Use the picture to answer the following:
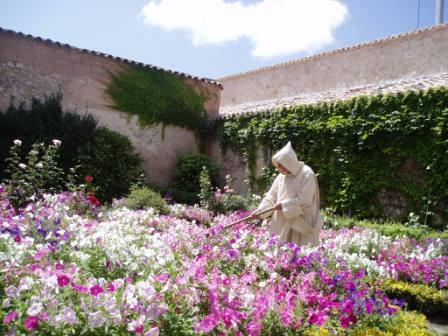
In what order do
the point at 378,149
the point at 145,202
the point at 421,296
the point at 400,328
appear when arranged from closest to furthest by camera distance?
1. the point at 400,328
2. the point at 421,296
3. the point at 145,202
4. the point at 378,149

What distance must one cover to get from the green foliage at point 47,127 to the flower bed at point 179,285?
6447 millimetres

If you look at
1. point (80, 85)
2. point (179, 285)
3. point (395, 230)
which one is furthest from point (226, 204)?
point (179, 285)

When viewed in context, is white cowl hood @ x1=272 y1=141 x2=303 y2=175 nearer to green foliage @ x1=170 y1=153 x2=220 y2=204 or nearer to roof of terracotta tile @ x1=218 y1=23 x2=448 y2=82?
green foliage @ x1=170 y1=153 x2=220 y2=204

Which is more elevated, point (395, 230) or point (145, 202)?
point (395, 230)

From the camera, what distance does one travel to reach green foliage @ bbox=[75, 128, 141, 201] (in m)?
11.2

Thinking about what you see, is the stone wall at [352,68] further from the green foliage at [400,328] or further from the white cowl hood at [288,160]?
the green foliage at [400,328]

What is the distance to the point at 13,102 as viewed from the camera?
36.0 feet

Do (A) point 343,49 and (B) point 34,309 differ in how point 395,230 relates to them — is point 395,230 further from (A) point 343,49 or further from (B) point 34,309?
(A) point 343,49

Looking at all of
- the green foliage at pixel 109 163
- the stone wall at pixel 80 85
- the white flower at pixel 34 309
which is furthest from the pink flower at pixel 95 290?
the stone wall at pixel 80 85

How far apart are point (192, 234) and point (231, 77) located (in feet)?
53.0

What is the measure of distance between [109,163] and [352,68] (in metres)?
9.00

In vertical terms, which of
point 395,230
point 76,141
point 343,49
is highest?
point 343,49

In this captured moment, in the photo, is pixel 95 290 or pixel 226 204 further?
pixel 226 204

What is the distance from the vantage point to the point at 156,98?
13406 millimetres
